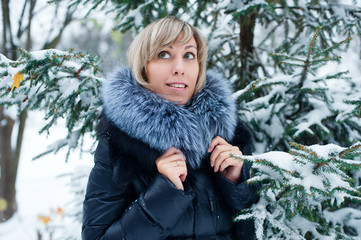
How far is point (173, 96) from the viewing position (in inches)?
60.1

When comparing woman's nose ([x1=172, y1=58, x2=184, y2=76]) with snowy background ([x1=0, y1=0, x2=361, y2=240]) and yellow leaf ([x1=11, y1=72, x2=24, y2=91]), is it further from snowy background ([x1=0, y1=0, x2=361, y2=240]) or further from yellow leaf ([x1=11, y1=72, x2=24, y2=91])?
snowy background ([x1=0, y1=0, x2=361, y2=240])

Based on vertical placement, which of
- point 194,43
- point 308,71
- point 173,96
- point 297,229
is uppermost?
point 194,43

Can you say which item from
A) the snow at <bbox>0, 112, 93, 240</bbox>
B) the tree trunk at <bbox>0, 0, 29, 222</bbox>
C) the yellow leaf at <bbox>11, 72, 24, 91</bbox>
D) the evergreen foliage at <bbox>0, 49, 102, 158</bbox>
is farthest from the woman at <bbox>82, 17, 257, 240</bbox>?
the tree trunk at <bbox>0, 0, 29, 222</bbox>

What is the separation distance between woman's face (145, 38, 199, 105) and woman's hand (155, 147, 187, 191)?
1.09ft

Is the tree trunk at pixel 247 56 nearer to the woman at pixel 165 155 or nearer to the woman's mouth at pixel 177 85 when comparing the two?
the woman at pixel 165 155

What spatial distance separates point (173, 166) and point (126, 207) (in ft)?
1.28

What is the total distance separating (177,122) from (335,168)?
0.75 metres

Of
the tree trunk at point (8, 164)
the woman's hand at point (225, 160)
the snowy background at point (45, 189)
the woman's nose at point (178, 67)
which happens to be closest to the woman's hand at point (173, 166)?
the woman's hand at point (225, 160)

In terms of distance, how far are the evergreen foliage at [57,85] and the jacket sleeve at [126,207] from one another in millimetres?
627

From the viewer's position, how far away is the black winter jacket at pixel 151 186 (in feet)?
4.25

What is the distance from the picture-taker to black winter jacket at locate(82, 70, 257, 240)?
129cm

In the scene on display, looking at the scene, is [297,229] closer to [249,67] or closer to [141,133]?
[141,133]

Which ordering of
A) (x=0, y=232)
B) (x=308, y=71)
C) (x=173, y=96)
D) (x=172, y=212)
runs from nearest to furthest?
(x=172, y=212) < (x=173, y=96) < (x=308, y=71) < (x=0, y=232)

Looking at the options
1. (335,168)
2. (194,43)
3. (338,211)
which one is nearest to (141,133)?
(194,43)
